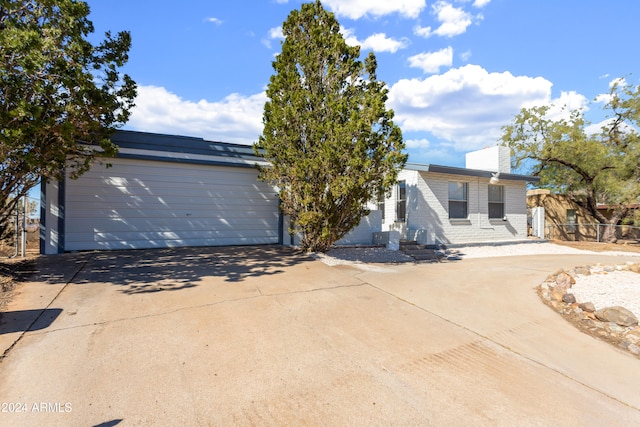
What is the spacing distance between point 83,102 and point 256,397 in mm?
6198

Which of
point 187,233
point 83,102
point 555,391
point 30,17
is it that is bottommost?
point 555,391

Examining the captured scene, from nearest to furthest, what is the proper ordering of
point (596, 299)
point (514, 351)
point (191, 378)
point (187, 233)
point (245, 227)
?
point (191, 378)
point (514, 351)
point (596, 299)
point (187, 233)
point (245, 227)

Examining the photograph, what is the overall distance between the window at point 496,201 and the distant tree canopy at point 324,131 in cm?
787

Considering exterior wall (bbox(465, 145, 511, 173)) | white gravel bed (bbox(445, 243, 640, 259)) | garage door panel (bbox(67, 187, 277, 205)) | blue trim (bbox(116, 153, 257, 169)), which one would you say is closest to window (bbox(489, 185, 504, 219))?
exterior wall (bbox(465, 145, 511, 173))

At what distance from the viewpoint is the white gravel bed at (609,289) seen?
512 cm

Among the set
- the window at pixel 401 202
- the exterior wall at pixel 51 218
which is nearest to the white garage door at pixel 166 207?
the exterior wall at pixel 51 218

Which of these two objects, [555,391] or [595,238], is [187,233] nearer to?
[555,391]

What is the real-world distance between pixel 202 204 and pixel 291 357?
7756mm

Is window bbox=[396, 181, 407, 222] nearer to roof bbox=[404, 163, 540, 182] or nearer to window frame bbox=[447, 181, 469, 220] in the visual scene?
roof bbox=[404, 163, 540, 182]

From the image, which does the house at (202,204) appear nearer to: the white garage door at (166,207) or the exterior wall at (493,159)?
the white garage door at (166,207)

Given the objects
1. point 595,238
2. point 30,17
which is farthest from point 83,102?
point 595,238

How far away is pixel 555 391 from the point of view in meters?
2.99

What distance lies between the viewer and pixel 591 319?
4.86 meters

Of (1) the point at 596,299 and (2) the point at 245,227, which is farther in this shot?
(2) the point at 245,227
